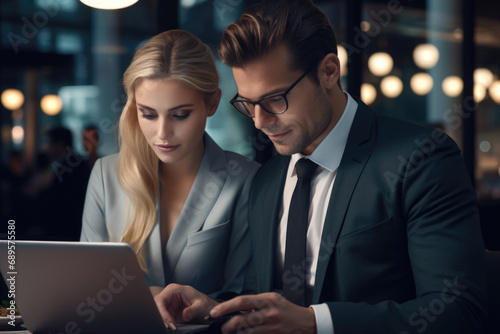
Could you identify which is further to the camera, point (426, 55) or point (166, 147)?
point (426, 55)

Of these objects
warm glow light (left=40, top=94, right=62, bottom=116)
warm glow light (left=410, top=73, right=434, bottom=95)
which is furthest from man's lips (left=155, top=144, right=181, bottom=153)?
warm glow light (left=410, top=73, right=434, bottom=95)

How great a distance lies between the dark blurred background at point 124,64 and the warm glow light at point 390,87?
18mm

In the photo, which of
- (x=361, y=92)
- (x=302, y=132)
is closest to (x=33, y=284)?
(x=302, y=132)

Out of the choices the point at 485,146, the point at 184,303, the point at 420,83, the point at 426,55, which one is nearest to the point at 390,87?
the point at 420,83

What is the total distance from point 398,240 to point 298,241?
0.32 metres

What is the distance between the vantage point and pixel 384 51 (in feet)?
27.2

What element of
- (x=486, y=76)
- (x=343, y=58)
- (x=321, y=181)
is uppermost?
(x=343, y=58)

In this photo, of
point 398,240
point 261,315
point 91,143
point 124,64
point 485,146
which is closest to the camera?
point 261,315

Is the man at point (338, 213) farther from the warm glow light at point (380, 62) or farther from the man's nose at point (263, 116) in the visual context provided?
the warm glow light at point (380, 62)

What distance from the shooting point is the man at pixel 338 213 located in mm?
1551

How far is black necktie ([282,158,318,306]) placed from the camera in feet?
6.21

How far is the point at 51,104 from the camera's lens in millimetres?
7465

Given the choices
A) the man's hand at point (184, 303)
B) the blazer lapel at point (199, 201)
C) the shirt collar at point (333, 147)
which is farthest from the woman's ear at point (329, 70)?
the man's hand at point (184, 303)

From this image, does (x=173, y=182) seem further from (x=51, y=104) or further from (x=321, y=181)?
(x=51, y=104)
